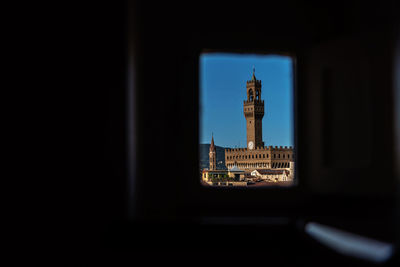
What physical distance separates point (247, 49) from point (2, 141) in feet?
3.17

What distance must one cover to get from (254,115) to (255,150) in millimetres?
3463

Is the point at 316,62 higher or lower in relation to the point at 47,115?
higher

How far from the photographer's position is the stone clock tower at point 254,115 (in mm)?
31475

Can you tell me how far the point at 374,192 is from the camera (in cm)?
124

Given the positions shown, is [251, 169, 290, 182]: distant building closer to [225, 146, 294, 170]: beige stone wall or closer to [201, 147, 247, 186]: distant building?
[225, 146, 294, 170]: beige stone wall

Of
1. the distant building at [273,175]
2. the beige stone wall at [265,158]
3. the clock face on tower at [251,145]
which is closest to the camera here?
the distant building at [273,175]

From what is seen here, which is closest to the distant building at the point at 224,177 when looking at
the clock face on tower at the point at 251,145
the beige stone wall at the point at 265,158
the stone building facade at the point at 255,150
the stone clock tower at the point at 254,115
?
the beige stone wall at the point at 265,158

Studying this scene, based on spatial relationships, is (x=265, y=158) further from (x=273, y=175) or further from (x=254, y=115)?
→ (x=254, y=115)

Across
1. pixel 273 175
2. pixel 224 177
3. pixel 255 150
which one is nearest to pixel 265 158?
pixel 255 150

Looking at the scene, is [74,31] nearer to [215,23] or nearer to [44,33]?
[44,33]

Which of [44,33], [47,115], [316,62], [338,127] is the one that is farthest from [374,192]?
[44,33]

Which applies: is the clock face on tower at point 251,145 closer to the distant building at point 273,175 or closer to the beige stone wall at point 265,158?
the beige stone wall at point 265,158

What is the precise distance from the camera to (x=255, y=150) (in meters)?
31.2

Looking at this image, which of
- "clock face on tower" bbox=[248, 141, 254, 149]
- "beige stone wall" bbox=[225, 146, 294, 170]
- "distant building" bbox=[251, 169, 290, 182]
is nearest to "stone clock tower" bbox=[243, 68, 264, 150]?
"clock face on tower" bbox=[248, 141, 254, 149]
